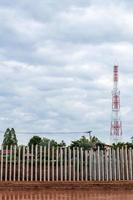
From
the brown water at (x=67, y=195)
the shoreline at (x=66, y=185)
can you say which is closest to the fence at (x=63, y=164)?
the shoreline at (x=66, y=185)

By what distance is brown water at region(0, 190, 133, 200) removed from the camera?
Result: 1351cm


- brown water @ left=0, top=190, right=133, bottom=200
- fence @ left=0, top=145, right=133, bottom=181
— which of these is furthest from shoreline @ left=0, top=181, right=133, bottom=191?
fence @ left=0, top=145, right=133, bottom=181

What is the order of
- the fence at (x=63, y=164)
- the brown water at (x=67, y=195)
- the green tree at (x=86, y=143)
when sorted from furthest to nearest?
the green tree at (x=86, y=143), the fence at (x=63, y=164), the brown water at (x=67, y=195)

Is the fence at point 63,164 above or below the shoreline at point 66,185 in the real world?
above

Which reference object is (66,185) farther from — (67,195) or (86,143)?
(86,143)

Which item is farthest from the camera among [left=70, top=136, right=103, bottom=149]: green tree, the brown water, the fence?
[left=70, top=136, right=103, bottom=149]: green tree

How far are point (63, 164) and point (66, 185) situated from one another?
2.36 ft

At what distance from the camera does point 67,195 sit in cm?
1412

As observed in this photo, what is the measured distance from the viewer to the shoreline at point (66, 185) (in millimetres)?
13533

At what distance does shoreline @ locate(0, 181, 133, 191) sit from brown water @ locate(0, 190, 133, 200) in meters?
0.12

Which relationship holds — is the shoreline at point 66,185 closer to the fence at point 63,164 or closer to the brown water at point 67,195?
the brown water at point 67,195

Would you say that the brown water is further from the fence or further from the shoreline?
the fence

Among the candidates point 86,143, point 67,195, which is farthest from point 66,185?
point 86,143

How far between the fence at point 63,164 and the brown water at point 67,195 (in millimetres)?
478
